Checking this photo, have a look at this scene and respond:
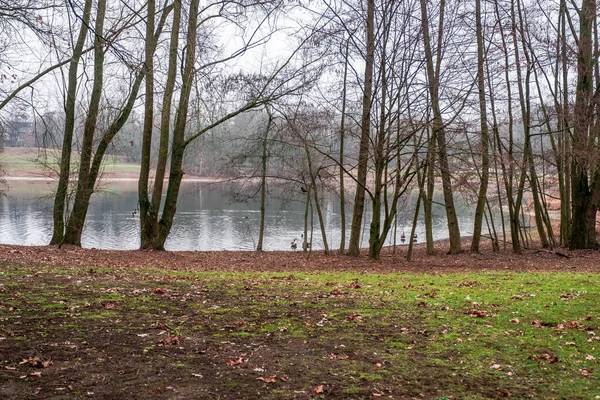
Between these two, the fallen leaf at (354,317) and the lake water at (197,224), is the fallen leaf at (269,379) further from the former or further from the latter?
the lake water at (197,224)

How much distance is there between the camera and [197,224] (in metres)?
33.1

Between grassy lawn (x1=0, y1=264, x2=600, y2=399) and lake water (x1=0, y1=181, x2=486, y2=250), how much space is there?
42.7ft

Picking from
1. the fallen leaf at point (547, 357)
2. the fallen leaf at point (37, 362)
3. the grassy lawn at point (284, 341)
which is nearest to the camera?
the grassy lawn at point (284, 341)

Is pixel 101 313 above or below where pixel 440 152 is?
below

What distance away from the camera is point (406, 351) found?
16.3 feet

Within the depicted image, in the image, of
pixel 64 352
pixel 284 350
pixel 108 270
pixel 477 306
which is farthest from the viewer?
pixel 108 270

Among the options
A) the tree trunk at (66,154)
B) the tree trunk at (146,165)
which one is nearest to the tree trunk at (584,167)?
the tree trunk at (146,165)

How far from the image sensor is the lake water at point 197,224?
83.8ft

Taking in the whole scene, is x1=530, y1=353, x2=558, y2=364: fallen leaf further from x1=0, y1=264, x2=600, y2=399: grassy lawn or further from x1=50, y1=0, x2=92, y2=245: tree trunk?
x1=50, y1=0, x2=92, y2=245: tree trunk

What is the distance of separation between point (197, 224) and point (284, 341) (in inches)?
1131

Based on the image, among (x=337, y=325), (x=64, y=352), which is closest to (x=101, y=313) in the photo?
(x=64, y=352)

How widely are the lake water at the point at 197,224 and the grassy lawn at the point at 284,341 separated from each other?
1301 cm

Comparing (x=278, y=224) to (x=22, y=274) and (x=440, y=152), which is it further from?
(x=22, y=274)

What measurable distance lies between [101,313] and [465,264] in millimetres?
11316
